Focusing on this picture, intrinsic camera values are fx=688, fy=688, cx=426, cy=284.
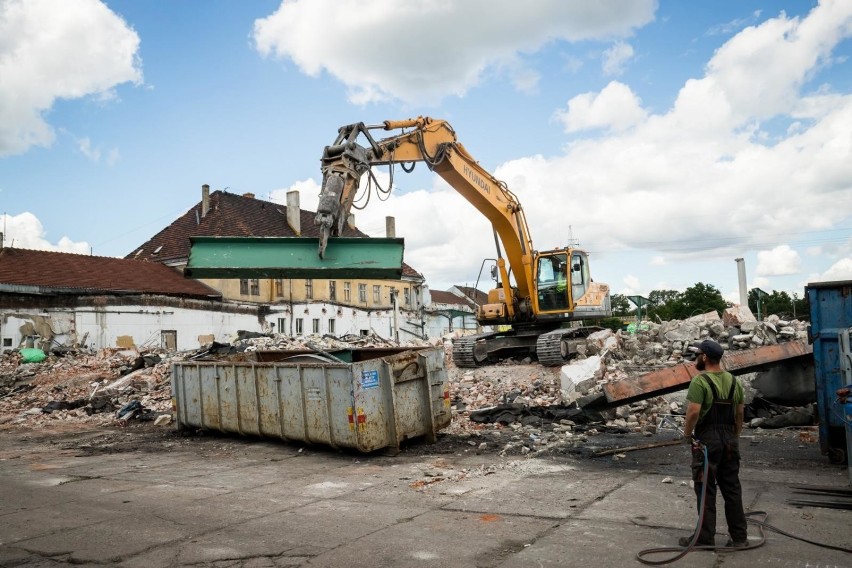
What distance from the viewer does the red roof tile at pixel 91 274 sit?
89.7ft

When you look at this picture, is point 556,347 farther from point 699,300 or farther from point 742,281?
point 699,300

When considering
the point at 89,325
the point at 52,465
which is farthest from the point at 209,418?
the point at 89,325

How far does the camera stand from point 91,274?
2998 centimetres

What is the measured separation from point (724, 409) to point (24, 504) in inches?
258

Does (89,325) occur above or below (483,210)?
below

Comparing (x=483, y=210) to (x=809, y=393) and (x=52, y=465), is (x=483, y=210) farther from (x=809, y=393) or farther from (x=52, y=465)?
(x=52, y=465)

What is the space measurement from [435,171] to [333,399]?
6.17 meters

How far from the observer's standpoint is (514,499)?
21.2 feet

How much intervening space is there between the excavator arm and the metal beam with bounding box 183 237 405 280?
9.3 inches

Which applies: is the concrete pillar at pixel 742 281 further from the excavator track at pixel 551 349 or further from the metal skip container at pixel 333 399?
the metal skip container at pixel 333 399

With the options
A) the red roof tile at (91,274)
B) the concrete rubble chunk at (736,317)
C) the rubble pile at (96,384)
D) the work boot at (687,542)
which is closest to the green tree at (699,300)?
the concrete rubble chunk at (736,317)

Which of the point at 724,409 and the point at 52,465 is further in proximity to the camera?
the point at 52,465

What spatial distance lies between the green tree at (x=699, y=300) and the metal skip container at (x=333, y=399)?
91.7ft

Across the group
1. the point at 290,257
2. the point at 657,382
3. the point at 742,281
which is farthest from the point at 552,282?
the point at 742,281
